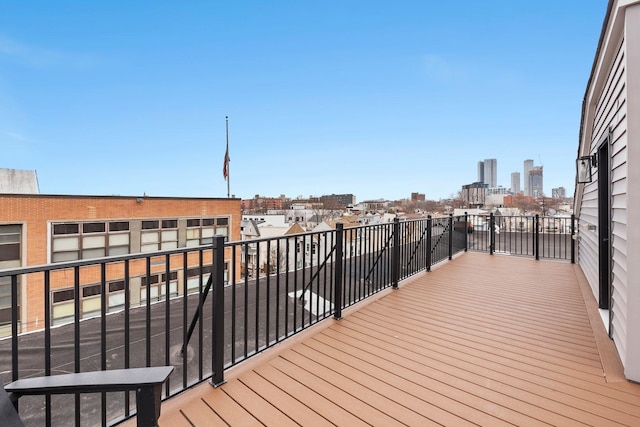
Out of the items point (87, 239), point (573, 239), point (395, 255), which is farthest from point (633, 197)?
point (87, 239)

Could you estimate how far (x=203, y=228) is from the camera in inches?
769

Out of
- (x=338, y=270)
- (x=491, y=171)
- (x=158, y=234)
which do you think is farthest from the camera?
(x=491, y=171)

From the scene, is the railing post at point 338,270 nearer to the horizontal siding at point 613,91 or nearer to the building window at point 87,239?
the horizontal siding at point 613,91

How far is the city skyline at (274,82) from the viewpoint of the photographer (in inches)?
413

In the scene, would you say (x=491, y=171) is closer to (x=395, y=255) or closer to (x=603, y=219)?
(x=603, y=219)

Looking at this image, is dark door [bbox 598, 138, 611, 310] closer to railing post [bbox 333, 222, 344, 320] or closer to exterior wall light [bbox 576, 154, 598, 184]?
exterior wall light [bbox 576, 154, 598, 184]

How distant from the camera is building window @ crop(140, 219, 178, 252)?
667 inches

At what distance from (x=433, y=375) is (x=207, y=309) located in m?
5.12

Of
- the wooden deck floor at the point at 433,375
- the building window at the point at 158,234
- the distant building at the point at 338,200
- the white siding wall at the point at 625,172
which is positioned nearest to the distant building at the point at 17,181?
the building window at the point at 158,234

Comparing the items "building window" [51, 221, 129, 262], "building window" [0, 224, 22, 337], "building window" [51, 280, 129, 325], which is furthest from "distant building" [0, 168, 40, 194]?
"building window" [51, 280, 129, 325]

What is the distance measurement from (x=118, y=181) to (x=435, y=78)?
1288 inches

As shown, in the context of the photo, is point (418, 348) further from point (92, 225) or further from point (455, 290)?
point (92, 225)

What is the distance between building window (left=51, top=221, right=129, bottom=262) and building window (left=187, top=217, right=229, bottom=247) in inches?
140

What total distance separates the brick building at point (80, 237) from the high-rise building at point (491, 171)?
4428 cm
